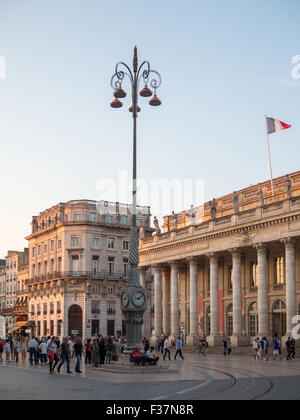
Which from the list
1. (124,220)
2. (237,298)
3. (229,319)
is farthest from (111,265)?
(237,298)

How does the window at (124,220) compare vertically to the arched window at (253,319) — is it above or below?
above

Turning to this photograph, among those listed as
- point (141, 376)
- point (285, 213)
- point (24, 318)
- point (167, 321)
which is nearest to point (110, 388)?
point (141, 376)

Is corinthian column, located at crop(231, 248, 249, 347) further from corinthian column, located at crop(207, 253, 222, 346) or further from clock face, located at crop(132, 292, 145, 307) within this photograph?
clock face, located at crop(132, 292, 145, 307)

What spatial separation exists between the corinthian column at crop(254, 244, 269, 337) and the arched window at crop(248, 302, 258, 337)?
402 cm

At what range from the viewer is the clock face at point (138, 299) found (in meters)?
26.4

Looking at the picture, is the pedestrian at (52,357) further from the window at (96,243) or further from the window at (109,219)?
the window at (109,219)

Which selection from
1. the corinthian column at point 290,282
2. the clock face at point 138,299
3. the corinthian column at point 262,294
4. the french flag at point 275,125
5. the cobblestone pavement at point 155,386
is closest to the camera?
the cobblestone pavement at point 155,386

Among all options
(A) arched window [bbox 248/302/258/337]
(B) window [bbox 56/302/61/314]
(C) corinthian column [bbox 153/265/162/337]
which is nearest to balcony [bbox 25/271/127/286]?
(B) window [bbox 56/302/61/314]

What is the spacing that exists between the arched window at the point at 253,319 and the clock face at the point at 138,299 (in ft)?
80.1

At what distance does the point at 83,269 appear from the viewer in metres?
82.4

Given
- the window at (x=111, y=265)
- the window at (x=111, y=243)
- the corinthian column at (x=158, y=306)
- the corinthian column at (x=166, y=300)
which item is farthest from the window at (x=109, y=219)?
the corinthian column at (x=158, y=306)

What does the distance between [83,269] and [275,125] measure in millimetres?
41759

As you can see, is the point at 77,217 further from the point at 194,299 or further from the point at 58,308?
the point at 194,299
